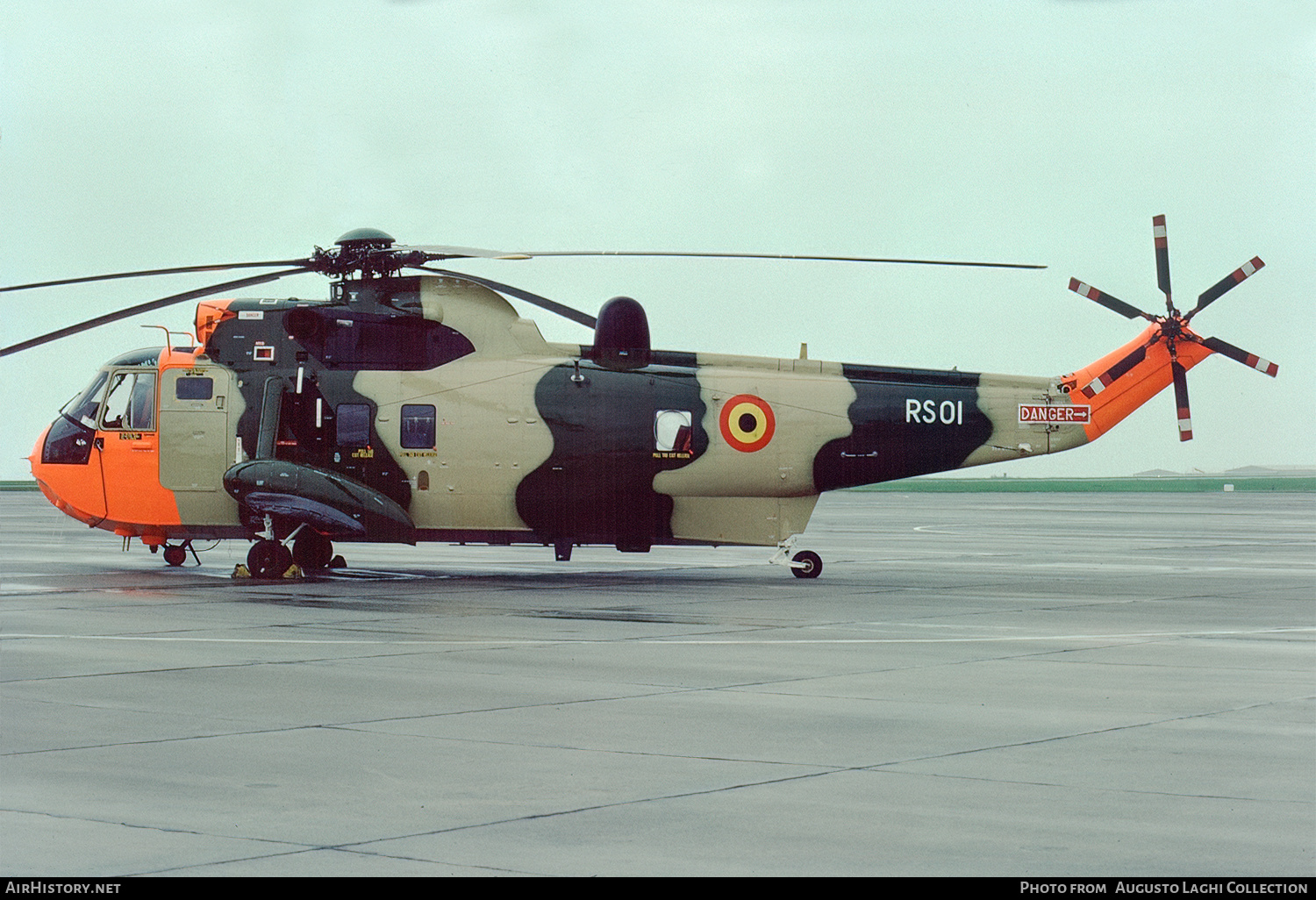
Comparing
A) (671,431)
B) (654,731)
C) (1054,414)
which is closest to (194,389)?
(671,431)

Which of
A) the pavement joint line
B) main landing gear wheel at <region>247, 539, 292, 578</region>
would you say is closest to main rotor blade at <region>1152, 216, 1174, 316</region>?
the pavement joint line

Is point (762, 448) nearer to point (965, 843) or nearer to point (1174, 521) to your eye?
point (965, 843)

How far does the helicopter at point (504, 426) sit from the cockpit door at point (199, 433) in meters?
0.03

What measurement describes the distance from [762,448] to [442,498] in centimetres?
515

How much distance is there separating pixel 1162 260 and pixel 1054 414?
136 inches

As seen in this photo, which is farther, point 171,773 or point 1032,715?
point 1032,715

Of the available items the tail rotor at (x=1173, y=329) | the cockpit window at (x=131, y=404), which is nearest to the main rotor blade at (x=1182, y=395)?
the tail rotor at (x=1173, y=329)

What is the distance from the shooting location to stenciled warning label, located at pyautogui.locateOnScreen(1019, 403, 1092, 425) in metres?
26.2

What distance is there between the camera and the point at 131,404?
26.5m

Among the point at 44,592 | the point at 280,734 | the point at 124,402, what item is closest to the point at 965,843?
the point at 280,734

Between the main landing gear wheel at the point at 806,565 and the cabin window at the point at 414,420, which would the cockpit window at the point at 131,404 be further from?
the main landing gear wheel at the point at 806,565

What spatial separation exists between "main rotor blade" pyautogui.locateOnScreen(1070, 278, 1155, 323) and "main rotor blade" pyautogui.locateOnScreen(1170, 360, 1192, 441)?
94 cm

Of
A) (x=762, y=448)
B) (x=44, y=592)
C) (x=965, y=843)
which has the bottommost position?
(x=965, y=843)

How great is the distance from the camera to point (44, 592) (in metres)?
22.7
